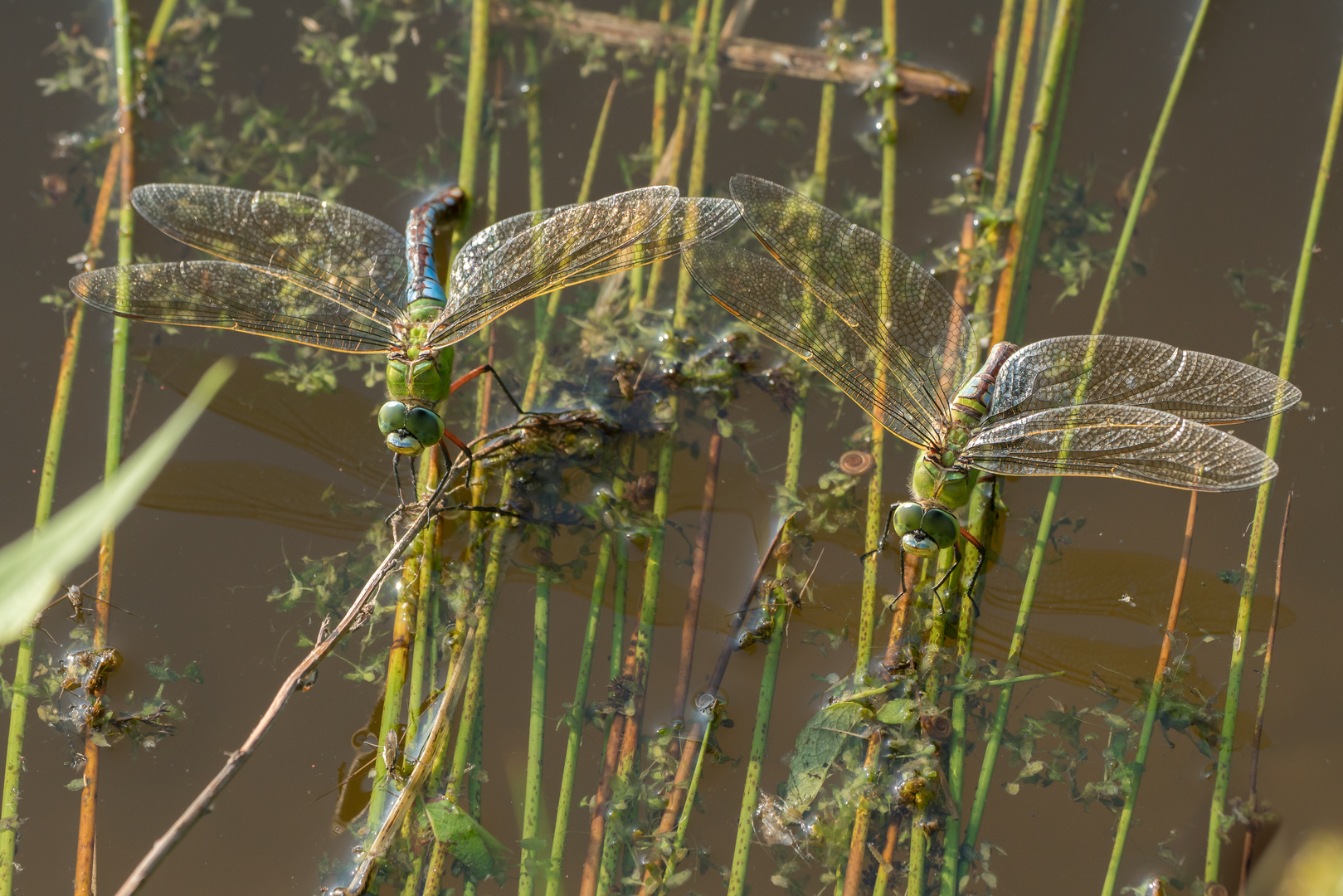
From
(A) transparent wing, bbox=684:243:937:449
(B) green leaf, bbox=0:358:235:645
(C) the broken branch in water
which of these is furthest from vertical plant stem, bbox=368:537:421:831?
(C) the broken branch in water

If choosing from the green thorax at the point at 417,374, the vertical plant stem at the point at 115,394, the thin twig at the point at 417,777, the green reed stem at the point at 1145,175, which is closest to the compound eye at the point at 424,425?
the green thorax at the point at 417,374

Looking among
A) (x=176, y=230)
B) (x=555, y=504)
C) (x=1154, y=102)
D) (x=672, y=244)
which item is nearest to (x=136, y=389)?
(x=176, y=230)

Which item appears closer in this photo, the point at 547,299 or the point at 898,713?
the point at 898,713

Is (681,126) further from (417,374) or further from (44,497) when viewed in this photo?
(44,497)

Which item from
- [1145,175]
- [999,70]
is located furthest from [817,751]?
[999,70]

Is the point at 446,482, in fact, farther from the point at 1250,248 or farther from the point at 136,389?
the point at 1250,248

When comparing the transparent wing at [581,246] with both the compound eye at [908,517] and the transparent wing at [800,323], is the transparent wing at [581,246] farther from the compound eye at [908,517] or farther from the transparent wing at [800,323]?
the compound eye at [908,517]
